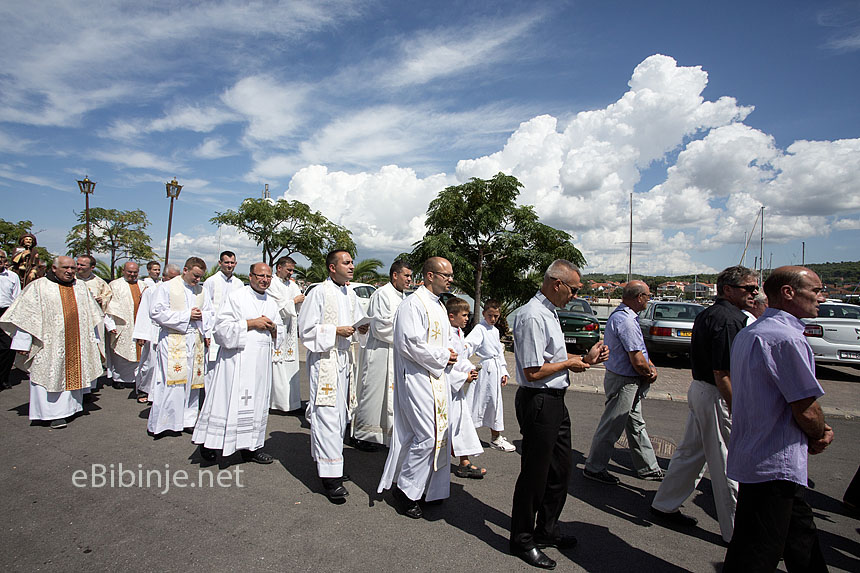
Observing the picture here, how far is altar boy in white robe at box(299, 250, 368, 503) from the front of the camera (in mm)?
4074

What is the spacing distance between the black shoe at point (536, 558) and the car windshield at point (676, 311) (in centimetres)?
1077

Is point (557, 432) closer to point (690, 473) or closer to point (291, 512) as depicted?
point (690, 473)

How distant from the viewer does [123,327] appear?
819cm

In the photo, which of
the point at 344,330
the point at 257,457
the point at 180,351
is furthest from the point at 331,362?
the point at 180,351

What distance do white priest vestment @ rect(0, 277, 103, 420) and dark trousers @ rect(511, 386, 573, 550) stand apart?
584cm

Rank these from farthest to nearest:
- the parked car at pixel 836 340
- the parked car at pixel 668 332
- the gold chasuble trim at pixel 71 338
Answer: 1. the parked car at pixel 668 332
2. the parked car at pixel 836 340
3. the gold chasuble trim at pixel 71 338

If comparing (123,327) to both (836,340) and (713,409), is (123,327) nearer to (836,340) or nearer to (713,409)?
(713,409)

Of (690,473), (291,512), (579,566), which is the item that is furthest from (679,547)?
(291,512)

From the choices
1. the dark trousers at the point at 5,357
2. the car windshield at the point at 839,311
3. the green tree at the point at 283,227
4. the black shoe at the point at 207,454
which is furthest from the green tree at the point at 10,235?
the car windshield at the point at 839,311

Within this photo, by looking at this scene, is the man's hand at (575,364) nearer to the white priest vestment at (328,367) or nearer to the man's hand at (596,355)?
the man's hand at (596,355)

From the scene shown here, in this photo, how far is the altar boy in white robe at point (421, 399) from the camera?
3.69m

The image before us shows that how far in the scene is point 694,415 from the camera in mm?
3682

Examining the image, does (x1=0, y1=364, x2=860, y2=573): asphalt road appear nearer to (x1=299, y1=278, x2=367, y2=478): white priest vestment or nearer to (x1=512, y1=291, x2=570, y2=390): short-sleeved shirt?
(x1=299, y1=278, x2=367, y2=478): white priest vestment

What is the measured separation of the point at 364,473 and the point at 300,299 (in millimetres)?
3237
